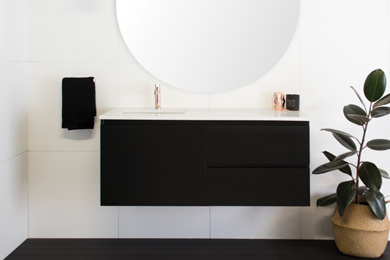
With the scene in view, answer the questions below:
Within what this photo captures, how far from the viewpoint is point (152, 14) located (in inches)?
100

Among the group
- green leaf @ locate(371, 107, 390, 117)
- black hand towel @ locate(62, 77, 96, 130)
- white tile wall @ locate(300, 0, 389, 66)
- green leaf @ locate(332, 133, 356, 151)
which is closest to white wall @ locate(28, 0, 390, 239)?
white tile wall @ locate(300, 0, 389, 66)

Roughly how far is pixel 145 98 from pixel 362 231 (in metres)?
1.48

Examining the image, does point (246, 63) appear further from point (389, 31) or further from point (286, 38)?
point (389, 31)

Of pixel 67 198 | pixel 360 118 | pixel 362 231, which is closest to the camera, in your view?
pixel 360 118

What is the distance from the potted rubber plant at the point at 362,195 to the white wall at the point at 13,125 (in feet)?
5.69

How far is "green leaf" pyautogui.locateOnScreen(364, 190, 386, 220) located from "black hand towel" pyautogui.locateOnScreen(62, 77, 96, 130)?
64.4 inches

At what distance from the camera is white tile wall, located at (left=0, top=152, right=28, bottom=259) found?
232 cm

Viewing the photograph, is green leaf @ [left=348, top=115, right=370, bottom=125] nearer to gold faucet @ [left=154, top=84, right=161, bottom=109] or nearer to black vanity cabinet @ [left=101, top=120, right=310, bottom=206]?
black vanity cabinet @ [left=101, top=120, right=310, bottom=206]

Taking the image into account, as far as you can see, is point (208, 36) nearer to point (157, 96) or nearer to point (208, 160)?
point (157, 96)

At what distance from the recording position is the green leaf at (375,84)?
216cm

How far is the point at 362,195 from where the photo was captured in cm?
242

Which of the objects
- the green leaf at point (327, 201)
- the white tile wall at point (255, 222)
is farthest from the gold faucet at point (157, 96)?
the green leaf at point (327, 201)

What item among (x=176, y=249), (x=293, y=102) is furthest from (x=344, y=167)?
(x=176, y=249)

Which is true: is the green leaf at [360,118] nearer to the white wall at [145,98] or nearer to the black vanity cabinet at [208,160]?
the black vanity cabinet at [208,160]
